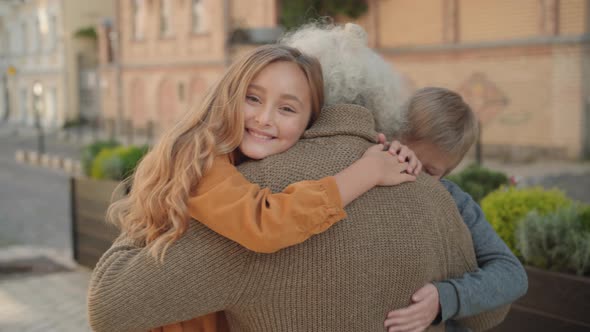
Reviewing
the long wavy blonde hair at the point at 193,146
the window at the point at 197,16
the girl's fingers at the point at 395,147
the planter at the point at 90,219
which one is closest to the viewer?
the long wavy blonde hair at the point at 193,146

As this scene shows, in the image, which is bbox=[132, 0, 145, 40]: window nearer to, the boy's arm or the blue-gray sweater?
the blue-gray sweater

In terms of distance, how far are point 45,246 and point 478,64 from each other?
12.9 meters

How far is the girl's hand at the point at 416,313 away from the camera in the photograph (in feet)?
5.89

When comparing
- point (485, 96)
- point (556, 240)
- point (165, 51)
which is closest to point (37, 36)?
point (165, 51)

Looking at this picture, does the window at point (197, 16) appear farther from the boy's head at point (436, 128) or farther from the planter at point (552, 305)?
the boy's head at point (436, 128)

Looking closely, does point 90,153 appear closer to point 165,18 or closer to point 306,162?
point 306,162

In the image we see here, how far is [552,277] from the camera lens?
11.3 ft

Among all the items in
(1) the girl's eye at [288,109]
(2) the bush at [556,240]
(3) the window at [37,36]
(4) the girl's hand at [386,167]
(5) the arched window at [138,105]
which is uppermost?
(3) the window at [37,36]

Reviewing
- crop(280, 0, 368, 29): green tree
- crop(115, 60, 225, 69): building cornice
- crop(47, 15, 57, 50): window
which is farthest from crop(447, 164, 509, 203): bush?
crop(47, 15, 57, 50): window

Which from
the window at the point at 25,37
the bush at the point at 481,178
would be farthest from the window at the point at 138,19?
the bush at the point at 481,178

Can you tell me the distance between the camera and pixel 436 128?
2.05m

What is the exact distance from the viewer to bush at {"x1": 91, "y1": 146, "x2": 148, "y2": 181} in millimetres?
7188

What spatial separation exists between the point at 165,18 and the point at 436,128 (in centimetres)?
2981

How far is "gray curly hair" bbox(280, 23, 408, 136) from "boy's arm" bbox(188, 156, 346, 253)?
0.33 m
